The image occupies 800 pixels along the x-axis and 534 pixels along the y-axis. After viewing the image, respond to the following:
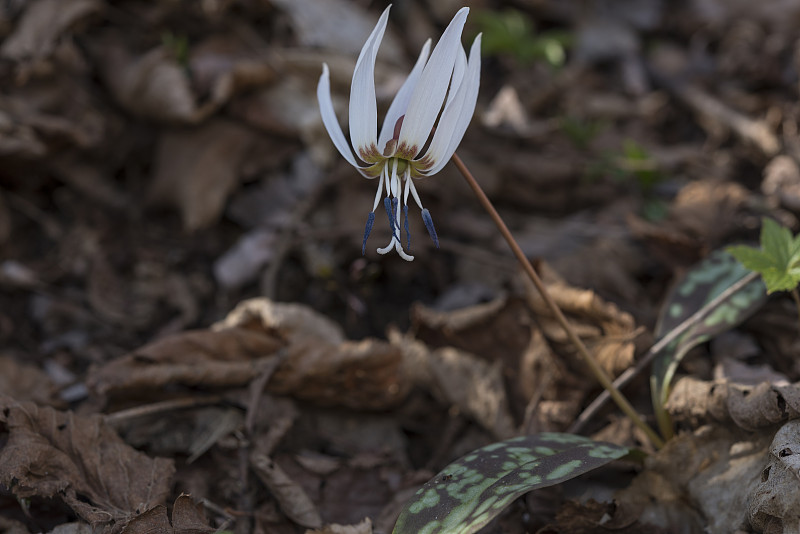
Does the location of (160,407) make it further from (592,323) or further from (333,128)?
(592,323)

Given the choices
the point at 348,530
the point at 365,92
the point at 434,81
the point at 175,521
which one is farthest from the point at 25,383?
the point at 434,81

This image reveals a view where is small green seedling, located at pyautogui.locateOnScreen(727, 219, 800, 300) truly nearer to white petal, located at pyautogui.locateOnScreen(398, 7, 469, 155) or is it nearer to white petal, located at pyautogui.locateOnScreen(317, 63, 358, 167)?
white petal, located at pyautogui.locateOnScreen(398, 7, 469, 155)

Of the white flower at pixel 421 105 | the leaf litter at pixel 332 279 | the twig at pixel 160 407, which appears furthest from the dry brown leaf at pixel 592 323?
the twig at pixel 160 407

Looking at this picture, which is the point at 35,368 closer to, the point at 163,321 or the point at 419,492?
the point at 163,321

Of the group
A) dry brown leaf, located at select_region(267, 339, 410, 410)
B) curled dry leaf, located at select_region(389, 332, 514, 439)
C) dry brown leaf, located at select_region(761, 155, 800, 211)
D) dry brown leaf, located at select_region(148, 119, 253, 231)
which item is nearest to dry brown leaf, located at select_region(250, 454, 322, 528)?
dry brown leaf, located at select_region(267, 339, 410, 410)

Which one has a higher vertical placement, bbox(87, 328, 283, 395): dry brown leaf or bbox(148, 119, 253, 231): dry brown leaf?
bbox(148, 119, 253, 231): dry brown leaf

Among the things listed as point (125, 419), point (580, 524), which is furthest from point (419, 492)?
point (125, 419)

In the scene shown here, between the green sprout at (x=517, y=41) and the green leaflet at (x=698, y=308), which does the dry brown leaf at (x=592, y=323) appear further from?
the green sprout at (x=517, y=41)
